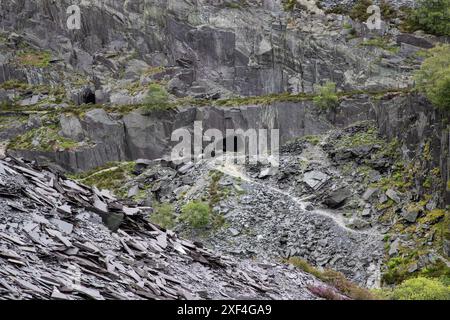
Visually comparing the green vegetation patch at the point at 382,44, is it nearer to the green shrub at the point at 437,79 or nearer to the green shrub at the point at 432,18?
the green shrub at the point at 432,18

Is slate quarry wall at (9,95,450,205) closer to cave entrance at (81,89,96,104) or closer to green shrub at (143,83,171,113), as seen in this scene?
green shrub at (143,83,171,113)

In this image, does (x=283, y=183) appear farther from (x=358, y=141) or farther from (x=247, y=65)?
(x=247, y=65)

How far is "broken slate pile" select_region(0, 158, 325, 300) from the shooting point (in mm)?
19625

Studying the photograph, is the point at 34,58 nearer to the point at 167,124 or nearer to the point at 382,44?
Answer: the point at 167,124

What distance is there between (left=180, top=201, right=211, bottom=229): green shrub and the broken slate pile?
18.5 m

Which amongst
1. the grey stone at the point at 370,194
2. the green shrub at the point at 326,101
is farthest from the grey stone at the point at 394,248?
the green shrub at the point at 326,101

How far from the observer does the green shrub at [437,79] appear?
46375 mm

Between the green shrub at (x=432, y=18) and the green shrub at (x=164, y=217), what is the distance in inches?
2282

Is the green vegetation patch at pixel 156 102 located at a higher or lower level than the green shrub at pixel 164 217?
higher

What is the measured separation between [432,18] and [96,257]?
8218 cm

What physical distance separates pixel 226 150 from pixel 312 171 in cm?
1515

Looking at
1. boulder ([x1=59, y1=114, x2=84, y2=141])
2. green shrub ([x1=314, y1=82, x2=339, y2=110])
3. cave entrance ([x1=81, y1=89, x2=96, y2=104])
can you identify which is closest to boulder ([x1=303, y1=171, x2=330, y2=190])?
green shrub ([x1=314, y1=82, x2=339, y2=110])

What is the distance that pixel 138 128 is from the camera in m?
71.2

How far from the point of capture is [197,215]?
48.5m
